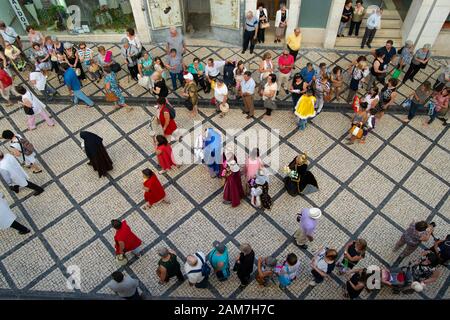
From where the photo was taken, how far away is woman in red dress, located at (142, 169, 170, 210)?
732 cm

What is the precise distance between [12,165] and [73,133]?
2339 mm

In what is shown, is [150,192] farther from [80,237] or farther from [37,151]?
[37,151]

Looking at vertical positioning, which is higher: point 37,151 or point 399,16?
point 399,16

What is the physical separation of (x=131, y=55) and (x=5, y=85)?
11.1ft

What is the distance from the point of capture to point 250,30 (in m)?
11.3

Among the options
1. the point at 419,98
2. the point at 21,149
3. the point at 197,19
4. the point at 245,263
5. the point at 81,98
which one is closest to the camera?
the point at 245,263

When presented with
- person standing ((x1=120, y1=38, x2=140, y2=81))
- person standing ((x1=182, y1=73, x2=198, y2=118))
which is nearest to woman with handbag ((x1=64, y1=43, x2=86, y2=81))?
person standing ((x1=120, y1=38, x2=140, y2=81))

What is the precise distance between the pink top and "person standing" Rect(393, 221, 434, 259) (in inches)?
120

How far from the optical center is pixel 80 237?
781 cm

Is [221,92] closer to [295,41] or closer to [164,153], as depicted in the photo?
[164,153]

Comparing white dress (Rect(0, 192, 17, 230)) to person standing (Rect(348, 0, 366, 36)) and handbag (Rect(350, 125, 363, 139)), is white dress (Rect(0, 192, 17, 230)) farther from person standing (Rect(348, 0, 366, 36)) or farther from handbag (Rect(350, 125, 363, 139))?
person standing (Rect(348, 0, 366, 36))

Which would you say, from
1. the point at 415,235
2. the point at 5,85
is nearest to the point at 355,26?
the point at 415,235

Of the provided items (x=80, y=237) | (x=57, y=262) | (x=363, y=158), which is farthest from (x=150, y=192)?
(x=363, y=158)

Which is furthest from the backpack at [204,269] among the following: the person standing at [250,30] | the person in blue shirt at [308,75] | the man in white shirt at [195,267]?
the person standing at [250,30]
